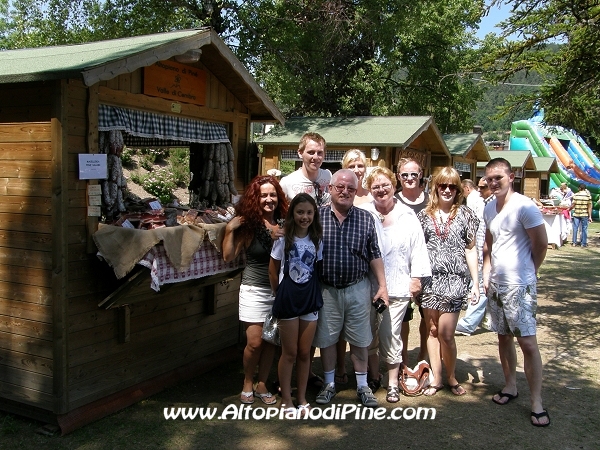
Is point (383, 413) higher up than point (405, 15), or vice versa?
point (405, 15)

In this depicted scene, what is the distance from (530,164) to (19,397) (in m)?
27.5

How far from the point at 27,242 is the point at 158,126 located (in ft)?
4.82

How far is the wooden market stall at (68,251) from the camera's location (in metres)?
3.99

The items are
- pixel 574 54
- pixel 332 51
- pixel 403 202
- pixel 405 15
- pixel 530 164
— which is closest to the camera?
pixel 403 202

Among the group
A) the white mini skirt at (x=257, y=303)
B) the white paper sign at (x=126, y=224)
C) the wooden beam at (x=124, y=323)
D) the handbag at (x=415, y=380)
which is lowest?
the handbag at (x=415, y=380)

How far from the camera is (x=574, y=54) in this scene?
6941mm

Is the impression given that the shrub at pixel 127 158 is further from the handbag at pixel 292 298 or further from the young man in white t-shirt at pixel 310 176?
the handbag at pixel 292 298

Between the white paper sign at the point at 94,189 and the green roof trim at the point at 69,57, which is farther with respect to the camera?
the white paper sign at the point at 94,189

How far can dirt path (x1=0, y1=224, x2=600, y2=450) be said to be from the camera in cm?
399

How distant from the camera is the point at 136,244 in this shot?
4.09 m

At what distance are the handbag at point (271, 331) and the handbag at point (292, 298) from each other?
0.22 metres

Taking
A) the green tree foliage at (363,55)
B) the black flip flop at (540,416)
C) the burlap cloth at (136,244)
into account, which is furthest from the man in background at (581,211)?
the burlap cloth at (136,244)

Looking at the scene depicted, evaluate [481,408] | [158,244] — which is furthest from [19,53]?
[481,408]

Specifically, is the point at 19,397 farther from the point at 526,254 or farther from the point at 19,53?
the point at 526,254
